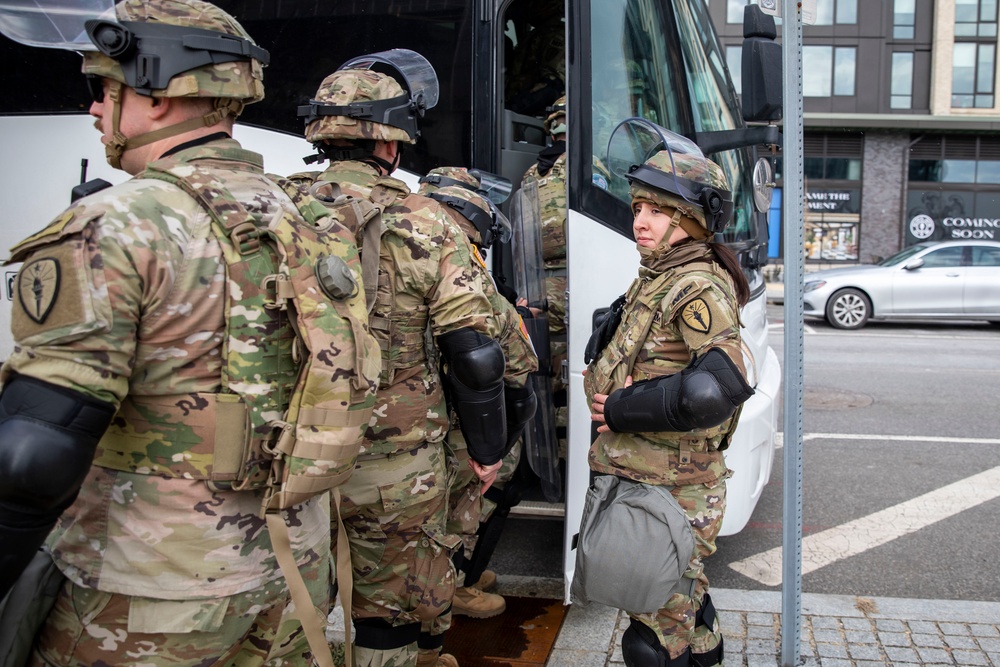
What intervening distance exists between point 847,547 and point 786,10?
3.01 metres

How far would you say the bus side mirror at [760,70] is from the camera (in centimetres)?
308

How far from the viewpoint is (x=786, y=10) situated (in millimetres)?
2908

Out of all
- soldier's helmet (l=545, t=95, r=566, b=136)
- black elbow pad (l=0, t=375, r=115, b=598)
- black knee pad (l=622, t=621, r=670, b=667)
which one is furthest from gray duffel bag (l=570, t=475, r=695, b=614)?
soldier's helmet (l=545, t=95, r=566, b=136)

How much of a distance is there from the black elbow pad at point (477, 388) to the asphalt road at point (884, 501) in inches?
68.6

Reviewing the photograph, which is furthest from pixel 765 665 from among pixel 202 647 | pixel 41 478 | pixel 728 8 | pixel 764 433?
pixel 728 8

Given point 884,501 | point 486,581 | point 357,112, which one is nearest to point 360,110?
point 357,112

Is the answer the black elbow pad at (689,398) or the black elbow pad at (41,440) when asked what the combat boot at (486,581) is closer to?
the black elbow pad at (689,398)

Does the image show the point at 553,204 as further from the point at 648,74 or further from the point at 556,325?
the point at 648,74

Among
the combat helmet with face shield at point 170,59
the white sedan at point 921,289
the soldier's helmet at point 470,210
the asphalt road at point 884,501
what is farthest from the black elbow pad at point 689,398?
the white sedan at point 921,289

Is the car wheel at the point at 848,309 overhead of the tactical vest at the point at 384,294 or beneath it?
beneath

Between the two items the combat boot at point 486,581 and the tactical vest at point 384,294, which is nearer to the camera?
the tactical vest at point 384,294

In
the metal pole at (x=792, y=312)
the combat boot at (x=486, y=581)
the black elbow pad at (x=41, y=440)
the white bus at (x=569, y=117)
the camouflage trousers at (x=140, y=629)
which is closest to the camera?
the black elbow pad at (x=41, y=440)

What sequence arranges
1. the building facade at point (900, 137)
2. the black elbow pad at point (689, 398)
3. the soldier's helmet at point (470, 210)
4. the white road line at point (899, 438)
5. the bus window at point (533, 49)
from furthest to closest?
the building facade at point (900, 137), the white road line at point (899, 438), the bus window at point (533, 49), the soldier's helmet at point (470, 210), the black elbow pad at point (689, 398)

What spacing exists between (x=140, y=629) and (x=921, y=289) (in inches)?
545
